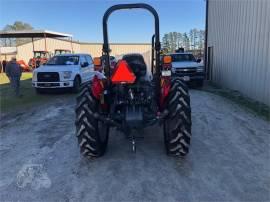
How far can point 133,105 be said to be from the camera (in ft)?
16.5

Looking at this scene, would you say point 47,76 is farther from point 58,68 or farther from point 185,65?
point 185,65

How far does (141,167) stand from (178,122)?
0.90 metres

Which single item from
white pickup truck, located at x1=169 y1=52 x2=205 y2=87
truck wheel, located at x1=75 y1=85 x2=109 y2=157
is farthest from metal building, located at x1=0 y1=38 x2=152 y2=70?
truck wheel, located at x1=75 y1=85 x2=109 y2=157

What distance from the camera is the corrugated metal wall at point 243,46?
396 inches

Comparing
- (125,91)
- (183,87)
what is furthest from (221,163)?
(125,91)

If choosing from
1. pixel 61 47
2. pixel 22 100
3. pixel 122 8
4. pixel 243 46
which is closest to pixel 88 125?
pixel 122 8

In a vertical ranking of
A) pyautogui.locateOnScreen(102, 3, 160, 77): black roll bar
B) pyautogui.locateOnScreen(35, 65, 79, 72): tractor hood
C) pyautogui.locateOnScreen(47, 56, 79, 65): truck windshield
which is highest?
pyautogui.locateOnScreen(102, 3, 160, 77): black roll bar

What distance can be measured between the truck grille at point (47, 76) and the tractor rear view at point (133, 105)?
8.75 m

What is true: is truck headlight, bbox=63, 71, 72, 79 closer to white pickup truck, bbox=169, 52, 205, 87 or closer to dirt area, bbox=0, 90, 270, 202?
white pickup truck, bbox=169, 52, 205, 87

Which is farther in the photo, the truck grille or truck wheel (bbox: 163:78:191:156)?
the truck grille

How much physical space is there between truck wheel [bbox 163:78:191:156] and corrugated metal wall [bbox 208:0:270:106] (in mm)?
5603

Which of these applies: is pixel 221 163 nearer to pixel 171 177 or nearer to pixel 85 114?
pixel 171 177

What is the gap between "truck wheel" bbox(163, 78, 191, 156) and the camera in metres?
4.98

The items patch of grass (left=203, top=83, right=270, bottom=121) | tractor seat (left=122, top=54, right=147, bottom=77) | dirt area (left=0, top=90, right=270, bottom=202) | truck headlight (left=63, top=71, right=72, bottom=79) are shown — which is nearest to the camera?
dirt area (left=0, top=90, right=270, bottom=202)
